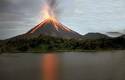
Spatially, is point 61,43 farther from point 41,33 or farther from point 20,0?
point 20,0

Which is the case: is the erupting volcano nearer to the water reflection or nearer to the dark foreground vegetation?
the dark foreground vegetation

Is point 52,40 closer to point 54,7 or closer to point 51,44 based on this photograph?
point 51,44

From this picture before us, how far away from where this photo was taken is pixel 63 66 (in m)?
4.98

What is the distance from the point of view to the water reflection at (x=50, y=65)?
4.38 metres

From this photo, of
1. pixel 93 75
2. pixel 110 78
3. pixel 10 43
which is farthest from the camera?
pixel 10 43

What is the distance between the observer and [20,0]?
543 centimetres

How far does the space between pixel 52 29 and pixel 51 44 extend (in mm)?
313

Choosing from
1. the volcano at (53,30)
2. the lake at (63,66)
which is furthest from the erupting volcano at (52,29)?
the lake at (63,66)

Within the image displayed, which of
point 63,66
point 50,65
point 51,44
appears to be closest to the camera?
point 63,66

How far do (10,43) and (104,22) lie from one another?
1.89 meters

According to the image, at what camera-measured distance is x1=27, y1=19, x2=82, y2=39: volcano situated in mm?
5371

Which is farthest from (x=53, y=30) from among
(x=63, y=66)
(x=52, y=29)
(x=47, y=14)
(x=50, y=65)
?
(x=63, y=66)

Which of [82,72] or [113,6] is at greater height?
[113,6]

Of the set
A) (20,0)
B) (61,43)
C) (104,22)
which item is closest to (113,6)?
(104,22)
